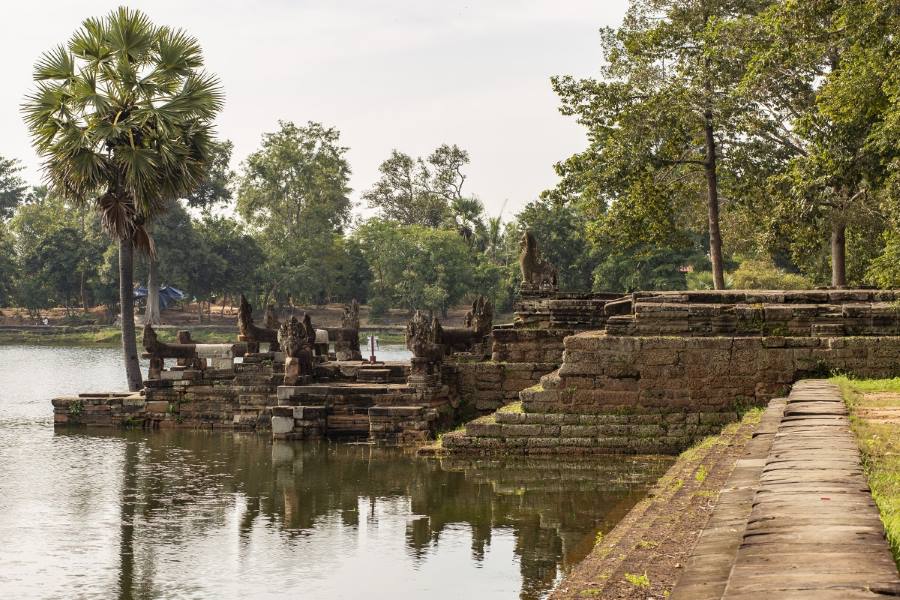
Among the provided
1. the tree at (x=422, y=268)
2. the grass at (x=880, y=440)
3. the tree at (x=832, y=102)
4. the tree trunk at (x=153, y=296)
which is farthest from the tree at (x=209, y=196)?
the grass at (x=880, y=440)

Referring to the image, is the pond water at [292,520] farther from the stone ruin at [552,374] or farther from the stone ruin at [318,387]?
the stone ruin at [318,387]

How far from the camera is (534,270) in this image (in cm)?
2498

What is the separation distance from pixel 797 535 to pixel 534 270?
63.7 feet

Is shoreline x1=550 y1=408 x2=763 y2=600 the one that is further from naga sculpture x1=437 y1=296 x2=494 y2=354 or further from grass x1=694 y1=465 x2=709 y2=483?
naga sculpture x1=437 y1=296 x2=494 y2=354

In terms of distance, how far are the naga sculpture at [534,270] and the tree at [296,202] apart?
43.2 meters

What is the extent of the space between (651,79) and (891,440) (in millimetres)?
21579

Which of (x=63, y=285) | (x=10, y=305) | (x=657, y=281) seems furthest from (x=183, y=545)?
(x=10, y=305)

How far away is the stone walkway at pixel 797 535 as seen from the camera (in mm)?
4832

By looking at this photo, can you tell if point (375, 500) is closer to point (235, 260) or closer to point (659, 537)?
point (659, 537)

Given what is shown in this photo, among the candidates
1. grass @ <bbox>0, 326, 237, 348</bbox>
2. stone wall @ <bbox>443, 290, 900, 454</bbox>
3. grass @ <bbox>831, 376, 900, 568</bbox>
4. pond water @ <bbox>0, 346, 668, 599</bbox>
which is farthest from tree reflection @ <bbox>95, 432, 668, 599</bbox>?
grass @ <bbox>0, 326, 237, 348</bbox>

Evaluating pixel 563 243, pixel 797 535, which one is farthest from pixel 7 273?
pixel 797 535

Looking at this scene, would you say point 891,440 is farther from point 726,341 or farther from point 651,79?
point 651,79

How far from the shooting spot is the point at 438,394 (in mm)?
18500

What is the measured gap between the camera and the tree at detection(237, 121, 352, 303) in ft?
225
